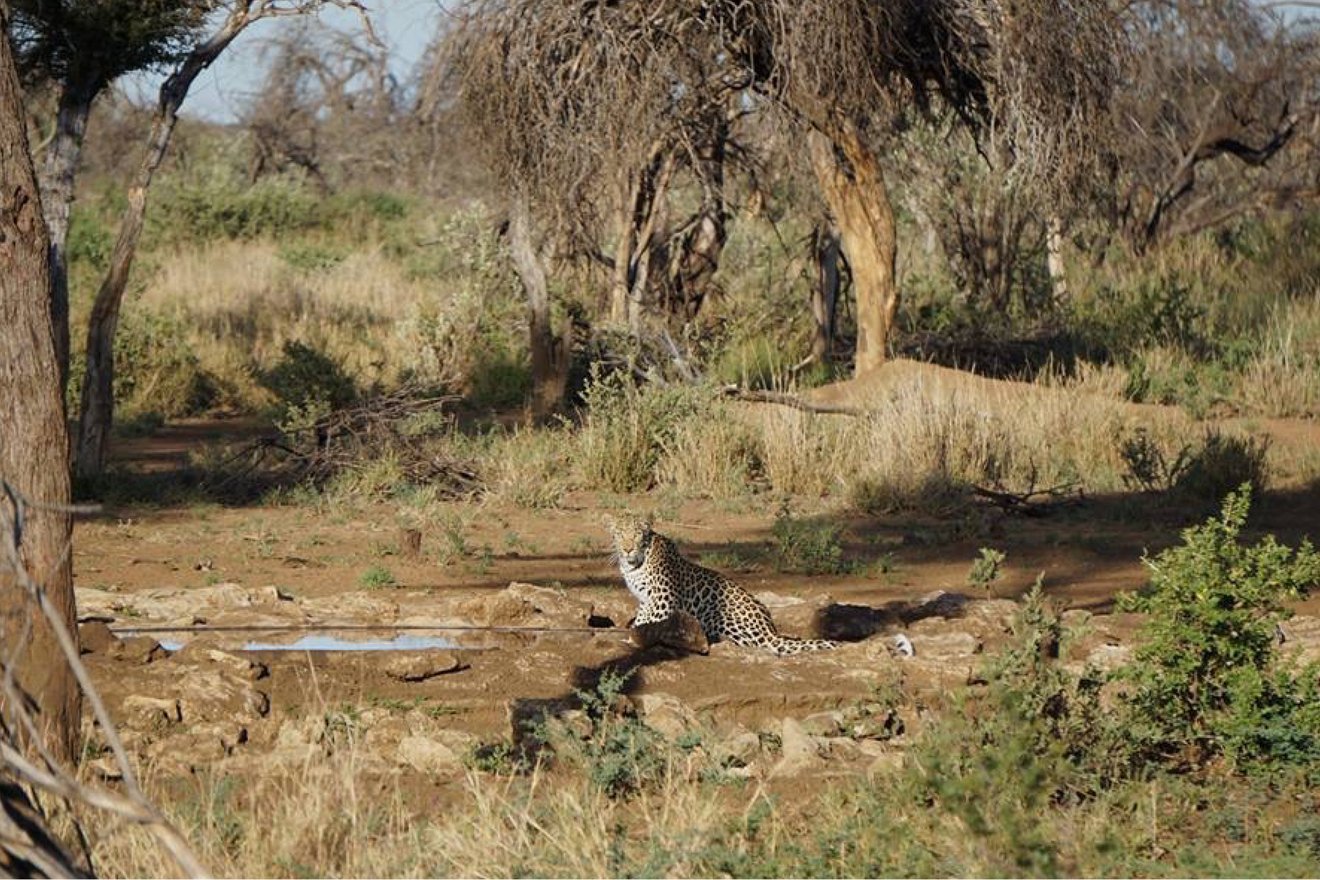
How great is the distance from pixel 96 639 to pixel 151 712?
0.84 metres

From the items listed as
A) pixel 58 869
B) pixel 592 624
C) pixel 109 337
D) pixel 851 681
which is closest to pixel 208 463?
pixel 109 337

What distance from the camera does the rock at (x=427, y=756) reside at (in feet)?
21.7

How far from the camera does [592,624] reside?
29.5ft

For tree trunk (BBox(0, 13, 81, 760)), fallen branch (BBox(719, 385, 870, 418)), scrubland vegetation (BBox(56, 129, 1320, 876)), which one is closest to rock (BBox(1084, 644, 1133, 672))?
scrubland vegetation (BBox(56, 129, 1320, 876))

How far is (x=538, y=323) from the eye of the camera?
623 inches

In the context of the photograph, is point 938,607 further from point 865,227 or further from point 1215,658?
point 865,227

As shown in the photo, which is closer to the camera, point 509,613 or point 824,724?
point 824,724

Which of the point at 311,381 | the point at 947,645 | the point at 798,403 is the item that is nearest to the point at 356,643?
the point at 947,645

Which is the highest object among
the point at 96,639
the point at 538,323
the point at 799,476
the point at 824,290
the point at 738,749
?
the point at 824,290

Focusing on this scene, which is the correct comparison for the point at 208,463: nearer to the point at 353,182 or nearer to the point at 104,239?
the point at 104,239

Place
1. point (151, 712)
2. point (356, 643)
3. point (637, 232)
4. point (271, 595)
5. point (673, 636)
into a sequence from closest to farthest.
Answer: point (151, 712) → point (673, 636) → point (356, 643) → point (271, 595) → point (637, 232)

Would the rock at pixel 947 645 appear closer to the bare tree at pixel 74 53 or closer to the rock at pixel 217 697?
the rock at pixel 217 697

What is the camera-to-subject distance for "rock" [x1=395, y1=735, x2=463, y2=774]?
21.7 feet

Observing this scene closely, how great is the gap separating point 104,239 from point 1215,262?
1360 cm
